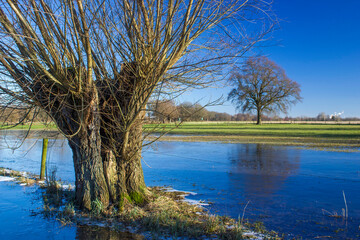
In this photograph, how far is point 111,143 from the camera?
271 inches

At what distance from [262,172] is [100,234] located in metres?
7.15

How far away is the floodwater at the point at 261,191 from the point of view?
5.68 meters

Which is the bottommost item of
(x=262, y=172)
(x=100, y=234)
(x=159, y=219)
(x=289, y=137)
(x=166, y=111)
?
(x=100, y=234)

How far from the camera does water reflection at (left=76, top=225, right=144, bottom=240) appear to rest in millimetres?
5219

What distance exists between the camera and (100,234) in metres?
5.38

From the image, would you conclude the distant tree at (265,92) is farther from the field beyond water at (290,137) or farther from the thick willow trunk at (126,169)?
the thick willow trunk at (126,169)

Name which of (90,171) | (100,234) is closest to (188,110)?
(90,171)

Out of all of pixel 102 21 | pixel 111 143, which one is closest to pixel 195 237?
pixel 111 143

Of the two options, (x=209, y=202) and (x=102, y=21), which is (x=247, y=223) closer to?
(x=209, y=202)

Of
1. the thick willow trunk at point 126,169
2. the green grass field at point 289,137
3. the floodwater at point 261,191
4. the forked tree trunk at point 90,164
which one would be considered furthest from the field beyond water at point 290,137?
the floodwater at point 261,191

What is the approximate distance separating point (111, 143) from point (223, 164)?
283 inches

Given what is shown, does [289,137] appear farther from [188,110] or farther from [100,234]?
[100,234]

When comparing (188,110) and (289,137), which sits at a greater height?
(188,110)

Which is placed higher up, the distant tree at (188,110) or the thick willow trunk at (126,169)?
the distant tree at (188,110)
